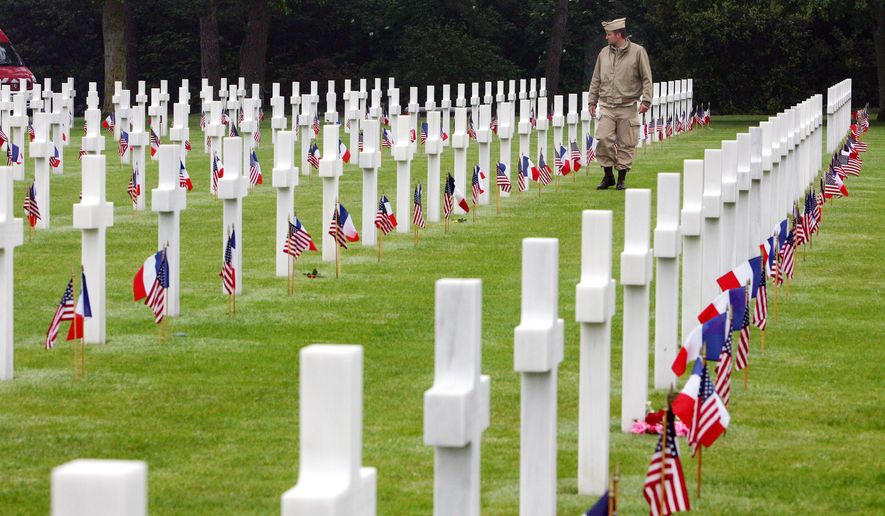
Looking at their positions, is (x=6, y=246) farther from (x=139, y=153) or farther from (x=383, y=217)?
(x=139, y=153)

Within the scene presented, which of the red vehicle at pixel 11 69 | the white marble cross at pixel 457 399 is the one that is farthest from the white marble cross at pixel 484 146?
the red vehicle at pixel 11 69

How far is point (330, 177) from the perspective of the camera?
653 inches

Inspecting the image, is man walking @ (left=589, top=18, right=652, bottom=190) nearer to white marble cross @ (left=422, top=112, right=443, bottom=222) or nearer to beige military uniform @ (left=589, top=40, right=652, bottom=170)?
beige military uniform @ (left=589, top=40, right=652, bottom=170)

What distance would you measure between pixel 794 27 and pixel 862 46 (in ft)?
6.71

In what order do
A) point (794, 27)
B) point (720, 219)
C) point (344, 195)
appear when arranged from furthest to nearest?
point (794, 27) < point (344, 195) < point (720, 219)

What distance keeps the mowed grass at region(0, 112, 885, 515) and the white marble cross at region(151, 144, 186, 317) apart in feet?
0.74

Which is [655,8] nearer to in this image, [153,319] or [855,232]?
[855,232]

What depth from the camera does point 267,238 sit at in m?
19.0

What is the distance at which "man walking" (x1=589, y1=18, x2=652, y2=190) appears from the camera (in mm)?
23156

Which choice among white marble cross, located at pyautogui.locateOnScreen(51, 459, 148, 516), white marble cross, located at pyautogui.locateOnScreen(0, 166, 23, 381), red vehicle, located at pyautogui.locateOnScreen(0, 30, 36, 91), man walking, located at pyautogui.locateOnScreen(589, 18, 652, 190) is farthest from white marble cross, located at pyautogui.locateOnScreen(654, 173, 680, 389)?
red vehicle, located at pyautogui.locateOnScreen(0, 30, 36, 91)

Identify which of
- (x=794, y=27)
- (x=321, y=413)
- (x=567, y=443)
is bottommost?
(x=567, y=443)

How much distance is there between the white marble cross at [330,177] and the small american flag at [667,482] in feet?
32.4

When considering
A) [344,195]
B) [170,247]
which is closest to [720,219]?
[170,247]

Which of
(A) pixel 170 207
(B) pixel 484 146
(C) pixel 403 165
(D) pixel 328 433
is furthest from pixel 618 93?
(D) pixel 328 433
